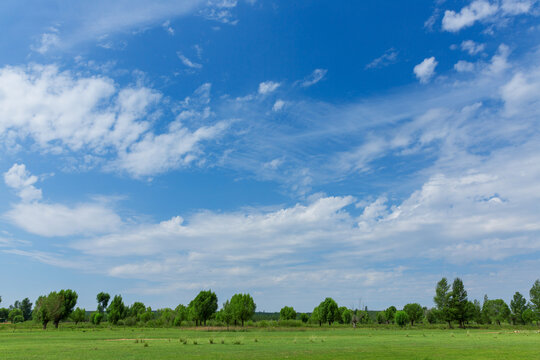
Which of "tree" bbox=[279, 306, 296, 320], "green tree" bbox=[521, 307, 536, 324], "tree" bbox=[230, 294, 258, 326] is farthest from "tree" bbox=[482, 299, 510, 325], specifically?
"tree" bbox=[230, 294, 258, 326]

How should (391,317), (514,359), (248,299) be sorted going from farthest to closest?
(391,317), (248,299), (514,359)

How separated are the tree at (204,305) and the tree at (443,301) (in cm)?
7534

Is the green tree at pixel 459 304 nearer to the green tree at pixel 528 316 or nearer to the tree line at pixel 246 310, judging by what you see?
the tree line at pixel 246 310

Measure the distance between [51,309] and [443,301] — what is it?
124904 mm

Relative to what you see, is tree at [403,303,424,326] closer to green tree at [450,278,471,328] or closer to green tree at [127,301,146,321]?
green tree at [450,278,471,328]

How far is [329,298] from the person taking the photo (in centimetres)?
14775

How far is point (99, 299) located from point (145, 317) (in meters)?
23.4

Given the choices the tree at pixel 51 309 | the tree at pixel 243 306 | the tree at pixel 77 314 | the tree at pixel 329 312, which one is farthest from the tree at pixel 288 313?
the tree at pixel 51 309

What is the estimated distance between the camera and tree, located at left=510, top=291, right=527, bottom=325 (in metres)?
146

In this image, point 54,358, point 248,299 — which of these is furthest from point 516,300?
point 54,358

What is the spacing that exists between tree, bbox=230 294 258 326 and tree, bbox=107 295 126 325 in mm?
45754

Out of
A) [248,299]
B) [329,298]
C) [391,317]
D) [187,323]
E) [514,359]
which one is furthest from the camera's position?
[391,317]

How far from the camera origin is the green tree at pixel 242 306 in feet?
349

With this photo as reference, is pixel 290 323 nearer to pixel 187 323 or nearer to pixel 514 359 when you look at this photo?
pixel 187 323
